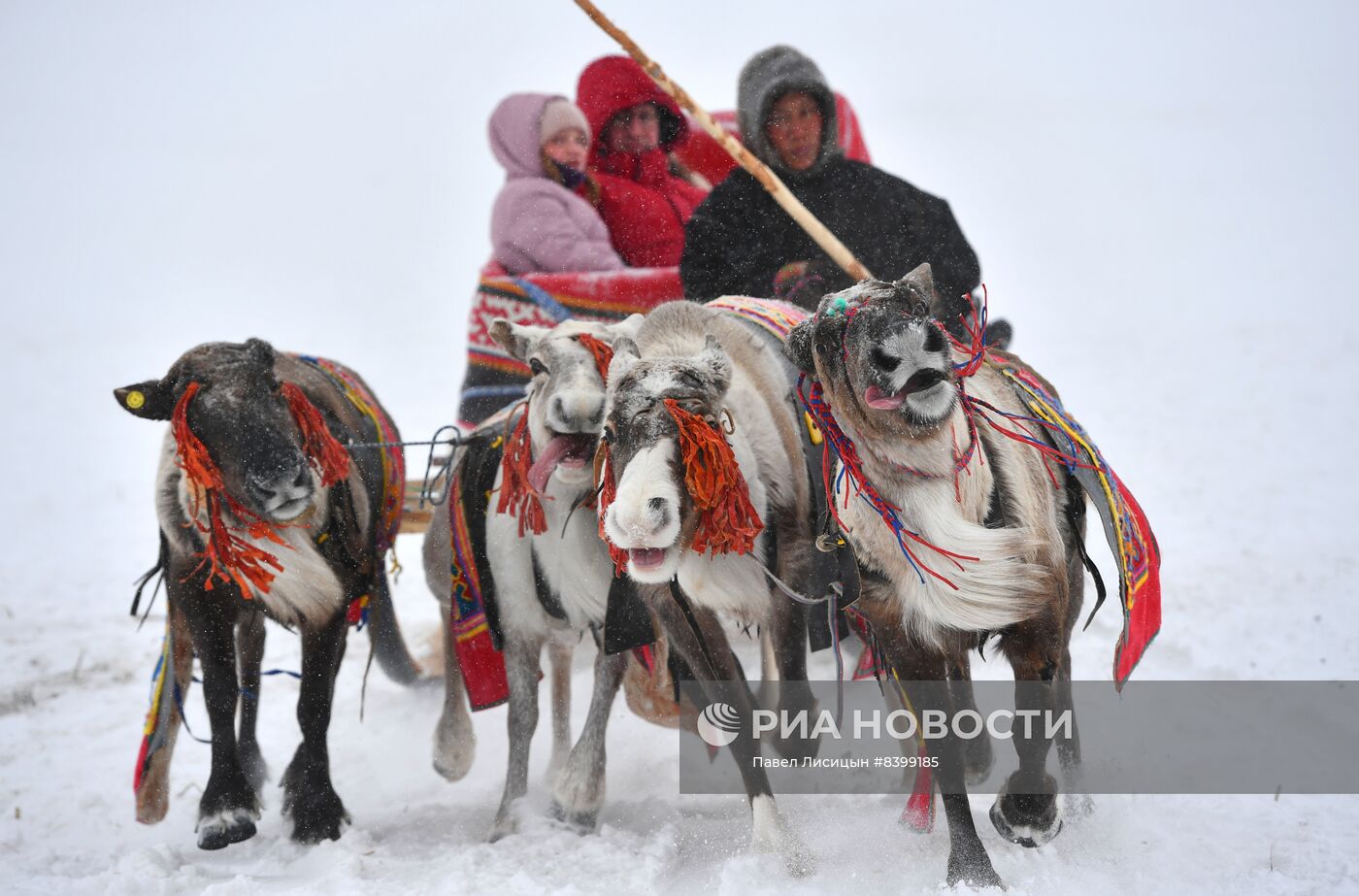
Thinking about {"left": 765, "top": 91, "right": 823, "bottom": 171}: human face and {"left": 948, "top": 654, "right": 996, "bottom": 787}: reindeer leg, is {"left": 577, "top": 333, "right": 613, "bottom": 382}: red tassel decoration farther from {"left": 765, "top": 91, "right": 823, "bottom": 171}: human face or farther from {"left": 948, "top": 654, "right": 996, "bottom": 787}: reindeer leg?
{"left": 765, "top": 91, "right": 823, "bottom": 171}: human face

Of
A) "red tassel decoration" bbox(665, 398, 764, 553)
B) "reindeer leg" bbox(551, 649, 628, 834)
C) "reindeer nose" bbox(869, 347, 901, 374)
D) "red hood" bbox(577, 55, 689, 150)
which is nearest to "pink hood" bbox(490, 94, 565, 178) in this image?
"red hood" bbox(577, 55, 689, 150)

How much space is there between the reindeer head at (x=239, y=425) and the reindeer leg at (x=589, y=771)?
129 cm

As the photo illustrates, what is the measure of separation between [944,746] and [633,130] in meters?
4.54

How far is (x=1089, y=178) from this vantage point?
23234 millimetres

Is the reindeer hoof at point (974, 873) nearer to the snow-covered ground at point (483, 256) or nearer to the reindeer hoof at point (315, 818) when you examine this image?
the snow-covered ground at point (483, 256)

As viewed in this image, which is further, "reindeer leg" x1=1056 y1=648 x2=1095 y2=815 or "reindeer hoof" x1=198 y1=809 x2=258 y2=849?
"reindeer hoof" x1=198 y1=809 x2=258 y2=849

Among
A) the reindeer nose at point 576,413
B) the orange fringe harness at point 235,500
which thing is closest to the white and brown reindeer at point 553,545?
the reindeer nose at point 576,413

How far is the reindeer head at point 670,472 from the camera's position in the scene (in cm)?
293

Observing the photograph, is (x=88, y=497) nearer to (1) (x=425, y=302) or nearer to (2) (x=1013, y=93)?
(1) (x=425, y=302)

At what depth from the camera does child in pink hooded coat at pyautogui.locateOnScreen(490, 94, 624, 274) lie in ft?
19.1

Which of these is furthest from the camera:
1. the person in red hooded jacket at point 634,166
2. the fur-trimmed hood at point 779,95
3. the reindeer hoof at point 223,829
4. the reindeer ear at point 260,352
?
the person in red hooded jacket at point 634,166

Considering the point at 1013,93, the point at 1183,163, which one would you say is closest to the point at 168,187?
the point at 1013,93

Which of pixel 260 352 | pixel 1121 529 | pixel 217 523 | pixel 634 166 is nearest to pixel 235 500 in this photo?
pixel 217 523

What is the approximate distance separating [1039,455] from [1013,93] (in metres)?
25.2
